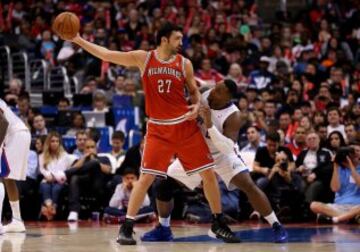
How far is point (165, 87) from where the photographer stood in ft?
28.2

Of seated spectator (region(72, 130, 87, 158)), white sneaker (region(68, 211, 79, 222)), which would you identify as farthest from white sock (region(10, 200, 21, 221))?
seated spectator (region(72, 130, 87, 158))

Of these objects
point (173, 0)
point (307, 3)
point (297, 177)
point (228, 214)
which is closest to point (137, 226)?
point (228, 214)

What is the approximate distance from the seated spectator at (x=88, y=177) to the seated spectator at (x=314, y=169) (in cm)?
264

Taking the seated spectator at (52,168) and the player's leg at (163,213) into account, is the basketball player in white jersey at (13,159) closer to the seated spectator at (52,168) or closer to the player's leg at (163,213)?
the player's leg at (163,213)

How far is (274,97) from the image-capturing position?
49.1 ft

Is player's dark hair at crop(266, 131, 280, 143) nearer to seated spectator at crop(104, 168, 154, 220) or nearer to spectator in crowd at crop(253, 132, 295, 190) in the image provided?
spectator in crowd at crop(253, 132, 295, 190)

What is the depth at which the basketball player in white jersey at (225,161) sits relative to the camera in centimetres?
874

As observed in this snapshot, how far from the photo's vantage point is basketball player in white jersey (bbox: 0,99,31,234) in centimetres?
984

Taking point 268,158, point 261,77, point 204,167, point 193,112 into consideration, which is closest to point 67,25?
point 193,112

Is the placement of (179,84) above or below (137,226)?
above

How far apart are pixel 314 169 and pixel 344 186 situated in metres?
0.56

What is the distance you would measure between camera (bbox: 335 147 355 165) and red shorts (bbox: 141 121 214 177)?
316 centimetres

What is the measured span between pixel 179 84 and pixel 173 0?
12.5 meters

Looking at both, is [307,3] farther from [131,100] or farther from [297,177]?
[297,177]
